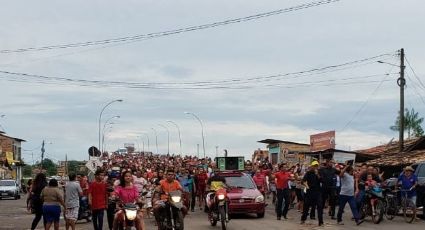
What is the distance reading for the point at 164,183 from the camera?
1476 centimetres

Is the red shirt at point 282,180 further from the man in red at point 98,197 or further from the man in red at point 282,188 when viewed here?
the man in red at point 98,197

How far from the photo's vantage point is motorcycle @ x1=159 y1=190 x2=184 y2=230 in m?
14.1

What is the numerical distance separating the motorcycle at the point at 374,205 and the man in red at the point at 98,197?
8051 mm

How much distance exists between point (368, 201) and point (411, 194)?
4.26 feet

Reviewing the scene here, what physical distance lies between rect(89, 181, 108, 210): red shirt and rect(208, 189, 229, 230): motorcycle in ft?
10.1

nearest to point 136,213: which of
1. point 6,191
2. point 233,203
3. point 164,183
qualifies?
point 164,183

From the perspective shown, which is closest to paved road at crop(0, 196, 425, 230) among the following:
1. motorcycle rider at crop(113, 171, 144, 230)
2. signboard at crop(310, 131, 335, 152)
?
motorcycle rider at crop(113, 171, 144, 230)

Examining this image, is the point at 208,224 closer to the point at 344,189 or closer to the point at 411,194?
the point at 344,189

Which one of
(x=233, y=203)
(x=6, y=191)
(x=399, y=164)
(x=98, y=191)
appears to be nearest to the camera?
(x=98, y=191)

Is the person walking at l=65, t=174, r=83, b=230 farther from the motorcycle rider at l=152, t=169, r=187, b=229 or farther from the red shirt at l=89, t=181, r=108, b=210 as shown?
the motorcycle rider at l=152, t=169, r=187, b=229

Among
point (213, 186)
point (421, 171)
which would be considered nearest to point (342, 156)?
point (421, 171)

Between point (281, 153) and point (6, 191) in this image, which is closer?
point (6, 191)

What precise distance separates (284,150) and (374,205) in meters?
39.4

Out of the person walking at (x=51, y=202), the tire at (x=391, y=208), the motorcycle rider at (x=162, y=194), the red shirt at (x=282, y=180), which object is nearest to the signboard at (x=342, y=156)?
the tire at (x=391, y=208)
